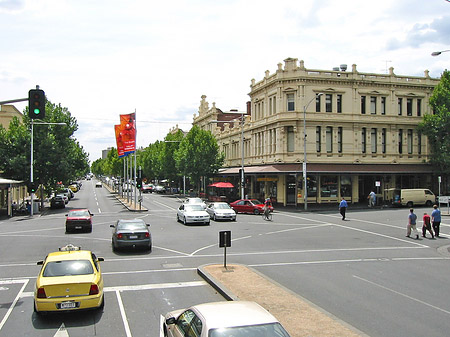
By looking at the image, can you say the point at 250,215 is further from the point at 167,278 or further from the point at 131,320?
the point at 131,320

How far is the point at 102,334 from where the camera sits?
30.7ft

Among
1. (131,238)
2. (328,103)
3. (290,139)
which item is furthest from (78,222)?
(328,103)

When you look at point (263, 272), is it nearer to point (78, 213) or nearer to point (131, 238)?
point (131, 238)

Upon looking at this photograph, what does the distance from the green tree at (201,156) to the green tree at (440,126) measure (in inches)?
1113

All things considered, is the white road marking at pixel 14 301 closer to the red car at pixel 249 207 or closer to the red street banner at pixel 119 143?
the red car at pixel 249 207

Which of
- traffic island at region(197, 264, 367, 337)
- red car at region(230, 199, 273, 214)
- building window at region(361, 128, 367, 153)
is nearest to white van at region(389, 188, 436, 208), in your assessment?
building window at region(361, 128, 367, 153)

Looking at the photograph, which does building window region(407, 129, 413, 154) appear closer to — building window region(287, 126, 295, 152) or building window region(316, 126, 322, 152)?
building window region(316, 126, 322, 152)

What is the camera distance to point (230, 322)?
19.2 ft

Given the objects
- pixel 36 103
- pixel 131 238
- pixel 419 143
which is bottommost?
pixel 131 238

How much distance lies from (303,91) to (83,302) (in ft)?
137

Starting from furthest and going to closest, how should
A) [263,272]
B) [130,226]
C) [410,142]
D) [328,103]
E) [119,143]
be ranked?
[410,142]
[328,103]
[119,143]
[130,226]
[263,272]

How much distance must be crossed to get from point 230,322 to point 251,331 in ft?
1.03

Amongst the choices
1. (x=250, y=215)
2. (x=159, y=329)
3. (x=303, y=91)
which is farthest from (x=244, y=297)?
(x=303, y=91)

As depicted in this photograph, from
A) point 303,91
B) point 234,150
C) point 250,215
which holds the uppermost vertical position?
point 303,91
